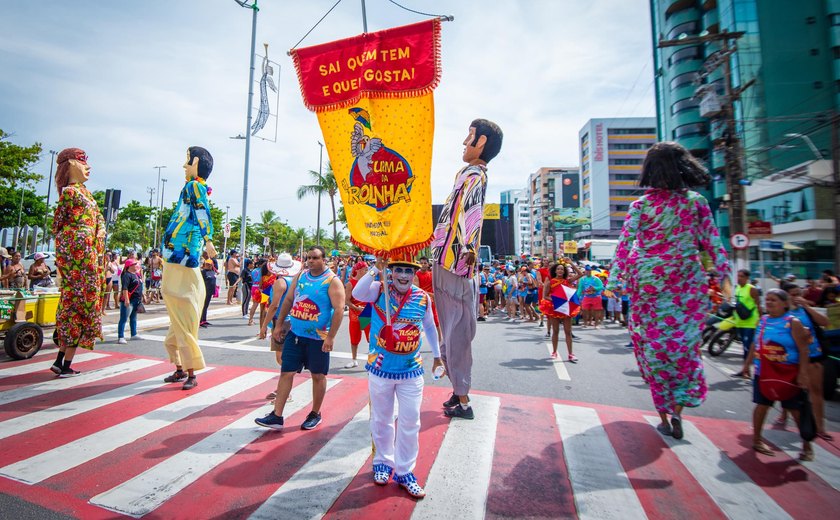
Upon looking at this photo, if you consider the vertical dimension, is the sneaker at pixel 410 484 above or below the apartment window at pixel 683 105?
below

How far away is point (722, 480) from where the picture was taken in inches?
115

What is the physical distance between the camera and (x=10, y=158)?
792 inches

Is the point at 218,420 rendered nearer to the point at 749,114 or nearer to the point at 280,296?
the point at 280,296

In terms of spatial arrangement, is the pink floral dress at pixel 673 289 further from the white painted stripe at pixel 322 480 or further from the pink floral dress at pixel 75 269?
the pink floral dress at pixel 75 269

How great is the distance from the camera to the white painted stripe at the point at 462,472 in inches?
97.3

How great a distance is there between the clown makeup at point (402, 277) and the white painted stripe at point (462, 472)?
138 cm

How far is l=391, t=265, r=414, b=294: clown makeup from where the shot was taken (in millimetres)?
2887

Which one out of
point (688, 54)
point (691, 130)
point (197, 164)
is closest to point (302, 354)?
point (197, 164)

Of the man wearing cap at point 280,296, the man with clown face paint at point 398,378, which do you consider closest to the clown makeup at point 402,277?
the man with clown face paint at point 398,378

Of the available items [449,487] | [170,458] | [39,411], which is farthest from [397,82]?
[39,411]

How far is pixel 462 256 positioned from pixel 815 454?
11.4 ft

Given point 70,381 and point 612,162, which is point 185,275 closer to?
point 70,381

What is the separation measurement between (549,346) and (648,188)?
5.09 metres

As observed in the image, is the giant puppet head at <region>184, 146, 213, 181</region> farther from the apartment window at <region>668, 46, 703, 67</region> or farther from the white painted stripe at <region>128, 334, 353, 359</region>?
the apartment window at <region>668, 46, 703, 67</region>
